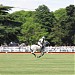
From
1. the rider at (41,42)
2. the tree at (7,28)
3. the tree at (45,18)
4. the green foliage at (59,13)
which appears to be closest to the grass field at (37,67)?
the rider at (41,42)

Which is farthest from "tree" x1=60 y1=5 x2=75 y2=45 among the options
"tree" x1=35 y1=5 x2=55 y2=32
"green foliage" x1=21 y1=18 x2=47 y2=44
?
"green foliage" x1=21 y1=18 x2=47 y2=44

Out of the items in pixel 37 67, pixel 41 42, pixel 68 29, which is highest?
pixel 68 29

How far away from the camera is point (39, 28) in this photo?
82750 mm

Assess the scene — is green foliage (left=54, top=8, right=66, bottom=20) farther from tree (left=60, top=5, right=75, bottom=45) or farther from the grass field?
the grass field

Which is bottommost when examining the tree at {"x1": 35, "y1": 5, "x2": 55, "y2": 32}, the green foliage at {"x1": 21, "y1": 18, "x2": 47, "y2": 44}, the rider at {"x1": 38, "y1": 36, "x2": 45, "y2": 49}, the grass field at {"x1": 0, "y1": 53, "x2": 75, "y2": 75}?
the grass field at {"x1": 0, "y1": 53, "x2": 75, "y2": 75}

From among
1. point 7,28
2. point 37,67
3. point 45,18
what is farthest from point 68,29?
point 37,67

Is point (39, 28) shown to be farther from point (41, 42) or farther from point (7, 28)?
point (41, 42)

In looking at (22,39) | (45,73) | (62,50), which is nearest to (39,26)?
(22,39)

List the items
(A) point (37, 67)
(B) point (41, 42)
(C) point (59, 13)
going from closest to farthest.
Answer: (A) point (37, 67) < (B) point (41, 42) < (C) point (59, 13)

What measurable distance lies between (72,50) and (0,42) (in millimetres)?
20070

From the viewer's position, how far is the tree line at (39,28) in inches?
2685

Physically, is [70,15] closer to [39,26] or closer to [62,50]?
[39,26]

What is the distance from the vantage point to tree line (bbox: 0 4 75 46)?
68188 millimetres

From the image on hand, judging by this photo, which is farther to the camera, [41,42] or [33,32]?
[33,32]
